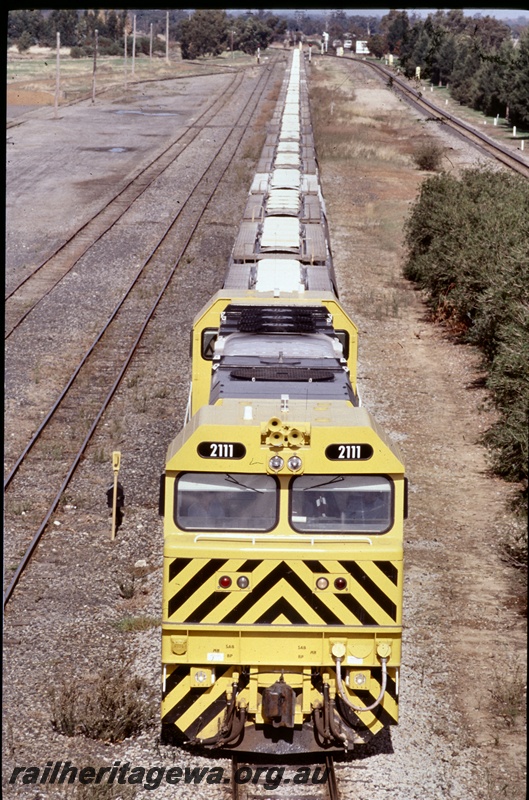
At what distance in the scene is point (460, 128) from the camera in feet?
202

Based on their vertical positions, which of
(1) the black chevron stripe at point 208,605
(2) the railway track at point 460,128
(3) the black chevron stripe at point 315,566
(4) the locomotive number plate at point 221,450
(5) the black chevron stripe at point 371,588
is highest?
(2) the railway track at point 460,128

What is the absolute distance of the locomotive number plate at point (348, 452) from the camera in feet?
28.2

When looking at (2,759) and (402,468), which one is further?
(2,759)

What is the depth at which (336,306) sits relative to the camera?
42.9ft

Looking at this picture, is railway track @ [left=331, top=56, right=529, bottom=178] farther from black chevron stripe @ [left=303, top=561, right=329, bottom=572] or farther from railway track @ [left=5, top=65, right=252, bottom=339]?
black chevron stripe @ [left=303, top=561, right=329, bottom=572]

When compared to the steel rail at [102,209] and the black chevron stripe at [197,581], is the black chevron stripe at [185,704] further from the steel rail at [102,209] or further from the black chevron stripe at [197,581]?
the steel rail at [102,209]

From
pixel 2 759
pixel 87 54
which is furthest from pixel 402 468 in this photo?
pixel 87 54

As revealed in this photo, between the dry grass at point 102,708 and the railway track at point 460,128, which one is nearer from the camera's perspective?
the dry grass at point 102,708

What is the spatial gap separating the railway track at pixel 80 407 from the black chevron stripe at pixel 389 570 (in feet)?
19.2

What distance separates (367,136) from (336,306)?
5090 cm

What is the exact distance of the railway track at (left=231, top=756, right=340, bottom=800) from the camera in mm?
8805

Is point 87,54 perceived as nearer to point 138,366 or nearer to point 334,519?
point 138,366

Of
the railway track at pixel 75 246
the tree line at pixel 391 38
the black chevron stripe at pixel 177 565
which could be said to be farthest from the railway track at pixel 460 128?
the black chevron stripe at pixel 177 565

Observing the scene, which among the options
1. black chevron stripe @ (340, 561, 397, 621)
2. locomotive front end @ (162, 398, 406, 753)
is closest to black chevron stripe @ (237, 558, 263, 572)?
locomotive front end @ (162, 398, 406, 753)
